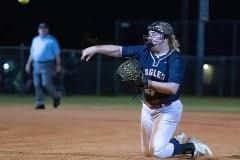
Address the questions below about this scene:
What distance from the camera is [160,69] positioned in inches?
360

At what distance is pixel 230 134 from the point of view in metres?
12.6

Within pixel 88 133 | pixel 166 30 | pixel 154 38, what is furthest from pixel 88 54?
pixel 88 133

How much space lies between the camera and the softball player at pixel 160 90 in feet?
29.8

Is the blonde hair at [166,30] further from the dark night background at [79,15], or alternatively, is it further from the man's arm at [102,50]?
the dark night background at [79,15]

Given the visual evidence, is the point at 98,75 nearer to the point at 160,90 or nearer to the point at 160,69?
the point at 160,69

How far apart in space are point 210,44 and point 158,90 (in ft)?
71.2

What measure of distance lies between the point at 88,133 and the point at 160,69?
12.1ft

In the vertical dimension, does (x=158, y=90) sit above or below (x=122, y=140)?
above

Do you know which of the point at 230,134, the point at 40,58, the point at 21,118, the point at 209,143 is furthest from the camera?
the point at 40,58

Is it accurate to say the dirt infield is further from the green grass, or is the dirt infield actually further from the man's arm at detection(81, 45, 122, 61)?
the green grass

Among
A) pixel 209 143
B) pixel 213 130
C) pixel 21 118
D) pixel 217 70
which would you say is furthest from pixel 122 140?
pixel 217 70

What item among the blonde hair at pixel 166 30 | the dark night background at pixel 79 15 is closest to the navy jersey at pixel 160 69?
the blonde hair at pixel 166 30

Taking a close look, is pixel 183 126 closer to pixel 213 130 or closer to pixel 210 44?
pixel 213 130

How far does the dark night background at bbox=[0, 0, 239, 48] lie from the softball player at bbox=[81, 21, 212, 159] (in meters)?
27.9
